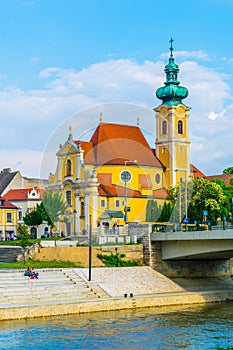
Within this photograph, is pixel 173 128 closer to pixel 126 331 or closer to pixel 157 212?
pixel 157 212

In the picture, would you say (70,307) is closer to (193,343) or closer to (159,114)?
(193,343)

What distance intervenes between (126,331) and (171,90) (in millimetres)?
60726

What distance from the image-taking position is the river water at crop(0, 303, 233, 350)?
32625mm

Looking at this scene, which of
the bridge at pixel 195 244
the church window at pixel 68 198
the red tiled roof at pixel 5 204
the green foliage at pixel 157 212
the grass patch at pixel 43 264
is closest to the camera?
the bridge at pixel 195 244

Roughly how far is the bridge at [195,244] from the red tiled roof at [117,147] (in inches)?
1003

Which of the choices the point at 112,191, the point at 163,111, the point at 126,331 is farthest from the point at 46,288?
the point at 163,111

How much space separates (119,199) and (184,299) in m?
36.6

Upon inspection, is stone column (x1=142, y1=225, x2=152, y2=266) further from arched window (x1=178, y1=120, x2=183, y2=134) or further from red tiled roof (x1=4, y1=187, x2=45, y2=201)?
red tiled roof (x1=4, y1=187, x2=45, y2=201)

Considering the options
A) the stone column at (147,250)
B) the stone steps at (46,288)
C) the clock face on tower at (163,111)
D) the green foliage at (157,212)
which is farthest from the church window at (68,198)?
the stone steps at (46,288)

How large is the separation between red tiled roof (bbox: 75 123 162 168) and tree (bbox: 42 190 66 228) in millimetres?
6762

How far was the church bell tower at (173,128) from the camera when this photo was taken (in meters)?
92.9

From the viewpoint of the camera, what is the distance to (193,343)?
32.9m

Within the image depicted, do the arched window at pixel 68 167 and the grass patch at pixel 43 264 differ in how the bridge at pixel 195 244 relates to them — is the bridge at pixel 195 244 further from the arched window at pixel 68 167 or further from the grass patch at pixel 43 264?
the arched window at pixel 68 167

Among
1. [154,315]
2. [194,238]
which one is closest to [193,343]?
[154,315]
